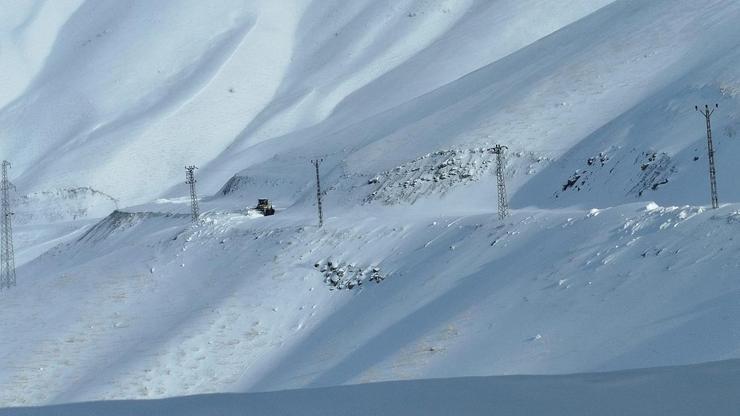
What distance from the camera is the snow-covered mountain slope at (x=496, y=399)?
6730mm

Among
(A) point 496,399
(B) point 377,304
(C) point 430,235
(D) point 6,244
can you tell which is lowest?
(A) point 496,399

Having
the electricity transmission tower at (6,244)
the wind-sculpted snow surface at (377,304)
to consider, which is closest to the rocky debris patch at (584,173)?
the wind-sculpted snow surface at (377,304)

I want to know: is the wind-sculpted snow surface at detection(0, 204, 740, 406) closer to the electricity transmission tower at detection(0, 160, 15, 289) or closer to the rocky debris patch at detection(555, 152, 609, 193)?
the electricity transmission tower at detection(0, 160, 15, 289)

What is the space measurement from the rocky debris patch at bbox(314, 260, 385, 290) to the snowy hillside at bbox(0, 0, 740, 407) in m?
0.11

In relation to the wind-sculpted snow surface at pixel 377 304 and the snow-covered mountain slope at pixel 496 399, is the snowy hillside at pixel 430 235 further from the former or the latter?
the snow-covered mountain slope at pixel 496 399

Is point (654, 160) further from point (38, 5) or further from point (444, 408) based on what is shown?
point (38, 5)

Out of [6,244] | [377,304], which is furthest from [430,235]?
[6,244]

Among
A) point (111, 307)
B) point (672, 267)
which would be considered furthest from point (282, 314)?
point (672, 267)

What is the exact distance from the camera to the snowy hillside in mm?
27328

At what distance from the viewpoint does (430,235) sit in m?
38.8

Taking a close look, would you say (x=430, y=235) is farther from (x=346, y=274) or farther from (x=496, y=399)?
(x=496, y=399)

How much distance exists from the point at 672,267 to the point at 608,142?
18801 millimetres

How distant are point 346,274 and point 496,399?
32.0m

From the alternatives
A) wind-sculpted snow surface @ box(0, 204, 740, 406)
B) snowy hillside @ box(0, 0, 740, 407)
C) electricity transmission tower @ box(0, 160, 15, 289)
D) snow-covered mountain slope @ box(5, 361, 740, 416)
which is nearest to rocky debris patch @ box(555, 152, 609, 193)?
snowy hillside @ box(0, 0, 740, 407)
